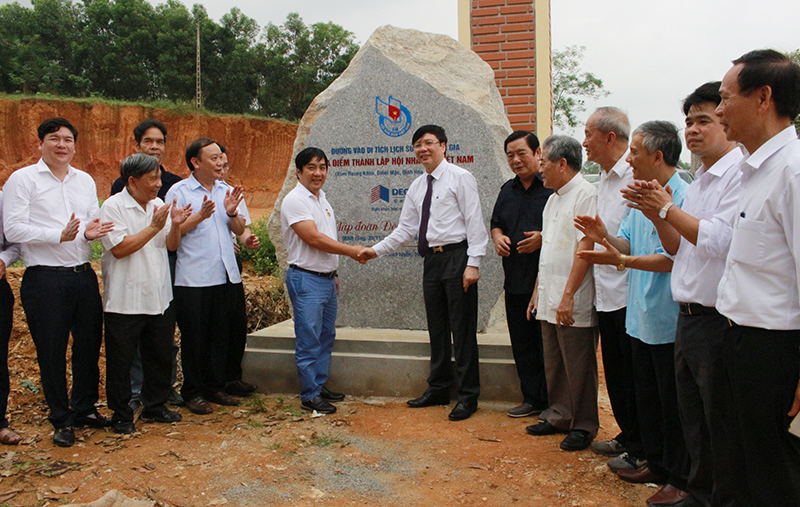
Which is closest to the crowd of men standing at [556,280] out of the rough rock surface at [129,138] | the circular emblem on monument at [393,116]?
the circular emblem on monument at [393,116]

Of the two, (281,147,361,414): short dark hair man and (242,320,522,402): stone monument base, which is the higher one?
(281,147,361,414): short dark hair man

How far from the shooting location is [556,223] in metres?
3.55

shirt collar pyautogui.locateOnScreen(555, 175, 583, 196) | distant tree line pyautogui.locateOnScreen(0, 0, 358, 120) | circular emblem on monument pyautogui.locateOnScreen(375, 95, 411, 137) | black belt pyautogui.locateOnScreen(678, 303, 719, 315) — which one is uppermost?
distant tree line pyautogui.locateOnScreen(0, 0, 358, 120)

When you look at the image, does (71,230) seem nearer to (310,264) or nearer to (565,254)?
(310,264)

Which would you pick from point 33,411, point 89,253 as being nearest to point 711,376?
point 89,253

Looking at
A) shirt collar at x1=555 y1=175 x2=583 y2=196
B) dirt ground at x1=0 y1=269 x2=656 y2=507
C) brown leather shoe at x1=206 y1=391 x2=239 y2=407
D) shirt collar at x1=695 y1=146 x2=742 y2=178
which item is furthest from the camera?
brown leather shoe at x1=206 y1=391 x2=239 y2=407

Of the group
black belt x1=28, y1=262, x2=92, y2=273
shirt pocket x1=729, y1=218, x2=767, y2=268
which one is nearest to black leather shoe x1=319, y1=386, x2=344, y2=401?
black belt x1=28, y1=262, x2=92, y2=273

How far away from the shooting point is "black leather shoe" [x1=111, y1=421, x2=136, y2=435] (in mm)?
3783

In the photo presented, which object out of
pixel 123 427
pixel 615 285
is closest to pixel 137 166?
pixel 123 427

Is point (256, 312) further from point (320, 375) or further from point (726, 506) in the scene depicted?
point (726, 506)

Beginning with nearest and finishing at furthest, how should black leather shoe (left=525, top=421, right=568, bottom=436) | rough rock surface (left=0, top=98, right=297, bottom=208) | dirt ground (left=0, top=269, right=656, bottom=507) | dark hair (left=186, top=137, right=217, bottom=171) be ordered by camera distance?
1. dirt ground (left=0, top=269, right=656, bottom=507)
2. black leather shoe (left=525, top=421, right=568, bottom=436)
3. dark hair (left=186, top=137, right=217, bottom=171)
4. rough rock surface (left=0, top=98, right=297, bottom=208)

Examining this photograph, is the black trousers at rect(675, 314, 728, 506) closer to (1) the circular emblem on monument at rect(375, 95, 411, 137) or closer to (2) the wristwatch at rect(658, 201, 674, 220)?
(2) the wristwatch at rect(658, 201, 674, 220)

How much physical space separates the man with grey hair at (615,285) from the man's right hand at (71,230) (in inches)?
107

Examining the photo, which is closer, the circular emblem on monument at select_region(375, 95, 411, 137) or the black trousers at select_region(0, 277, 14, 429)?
the black trousers at select_region(0, 277, 14, 429)
